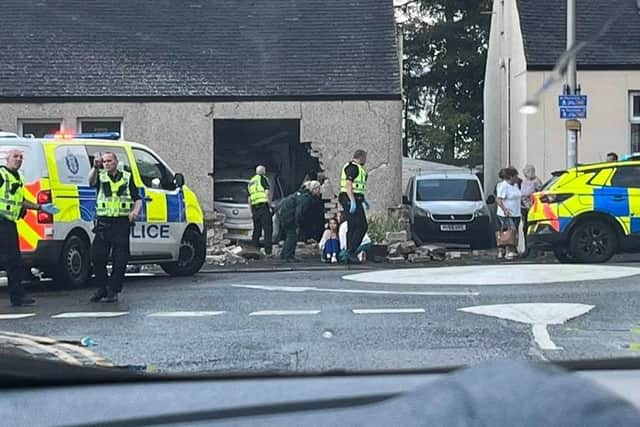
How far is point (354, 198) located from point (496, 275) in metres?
3.37

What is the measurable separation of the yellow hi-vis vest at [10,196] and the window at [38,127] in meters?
11.7

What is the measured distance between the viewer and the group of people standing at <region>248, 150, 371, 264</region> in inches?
620

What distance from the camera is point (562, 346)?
752 centimetres

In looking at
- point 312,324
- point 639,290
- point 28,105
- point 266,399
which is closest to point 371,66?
point 28,105

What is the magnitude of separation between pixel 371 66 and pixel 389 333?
49.9ft

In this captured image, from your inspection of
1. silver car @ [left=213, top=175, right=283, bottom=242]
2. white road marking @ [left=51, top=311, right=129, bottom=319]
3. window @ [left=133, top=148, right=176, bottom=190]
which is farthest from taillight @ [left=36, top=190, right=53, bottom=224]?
silver car @ [left=213, top=175, right=283, bottom=242]

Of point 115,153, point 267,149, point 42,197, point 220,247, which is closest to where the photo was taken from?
point 42,197

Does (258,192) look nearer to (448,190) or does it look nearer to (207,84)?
(207,84)

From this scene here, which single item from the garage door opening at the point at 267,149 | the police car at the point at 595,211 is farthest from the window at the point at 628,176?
the garage door opening at the point at 267,149

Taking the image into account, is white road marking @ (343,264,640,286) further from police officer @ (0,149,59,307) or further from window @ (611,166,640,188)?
police officer @ (0,149,59,307)

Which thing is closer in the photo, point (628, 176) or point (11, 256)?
point (11, 256)

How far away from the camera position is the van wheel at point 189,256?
1443 centimetres

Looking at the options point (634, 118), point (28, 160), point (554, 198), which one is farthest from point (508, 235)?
point (28, 160)

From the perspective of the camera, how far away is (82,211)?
41.4 feet
